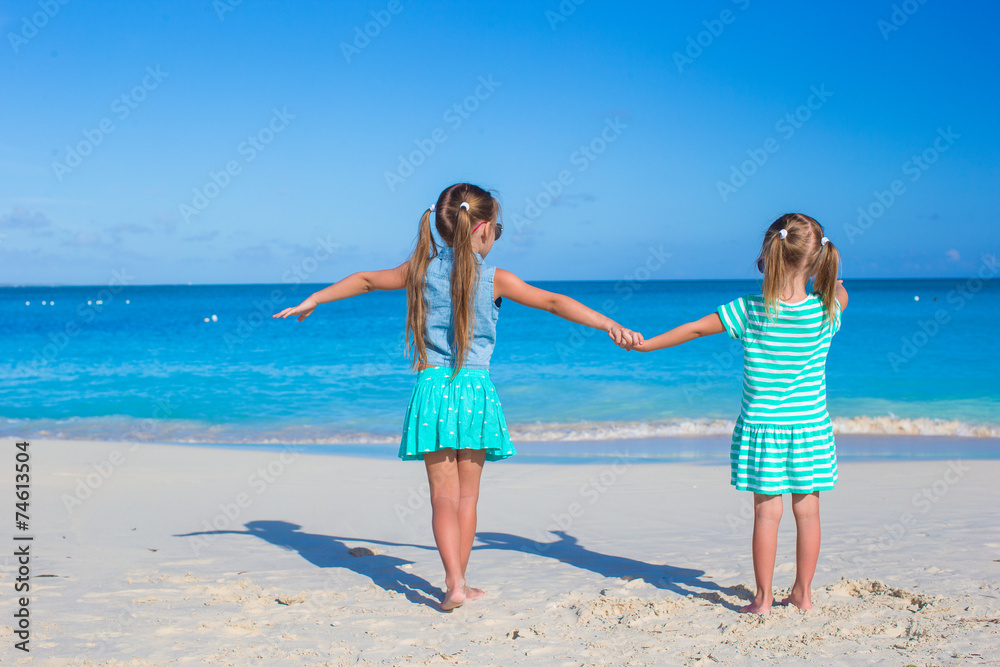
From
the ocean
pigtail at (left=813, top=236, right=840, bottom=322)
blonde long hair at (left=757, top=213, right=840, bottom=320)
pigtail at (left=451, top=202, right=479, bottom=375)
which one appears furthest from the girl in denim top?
the ocean

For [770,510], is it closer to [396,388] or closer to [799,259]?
[799,259]

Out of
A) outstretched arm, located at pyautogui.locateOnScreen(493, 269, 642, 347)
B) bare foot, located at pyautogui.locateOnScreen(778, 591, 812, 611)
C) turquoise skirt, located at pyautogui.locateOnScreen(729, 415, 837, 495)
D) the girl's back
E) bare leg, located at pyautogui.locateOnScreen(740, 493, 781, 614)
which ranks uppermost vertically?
outstretched arm, located at pyautogui.locateOnScreen(493, 269, 642, 347)

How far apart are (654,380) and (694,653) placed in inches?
502

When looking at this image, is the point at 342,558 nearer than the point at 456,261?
No

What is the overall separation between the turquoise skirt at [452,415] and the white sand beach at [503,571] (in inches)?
30.7

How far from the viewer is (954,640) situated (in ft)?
9.00

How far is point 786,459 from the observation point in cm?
301

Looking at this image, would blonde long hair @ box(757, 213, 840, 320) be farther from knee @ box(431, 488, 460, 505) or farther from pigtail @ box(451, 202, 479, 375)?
knee @ box(431, 488, 460, 505)

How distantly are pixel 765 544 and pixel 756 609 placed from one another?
299 mm

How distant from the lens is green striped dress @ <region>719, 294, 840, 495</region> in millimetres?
2986

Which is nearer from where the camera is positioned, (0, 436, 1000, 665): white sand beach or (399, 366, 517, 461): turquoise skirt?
(0, 436, 1000, 665): white sand beach

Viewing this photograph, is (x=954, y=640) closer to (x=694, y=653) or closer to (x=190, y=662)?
(x=694, y=653)

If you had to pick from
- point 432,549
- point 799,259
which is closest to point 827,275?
point 799,259

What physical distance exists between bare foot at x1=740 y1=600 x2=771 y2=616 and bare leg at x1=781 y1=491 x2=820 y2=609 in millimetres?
175
